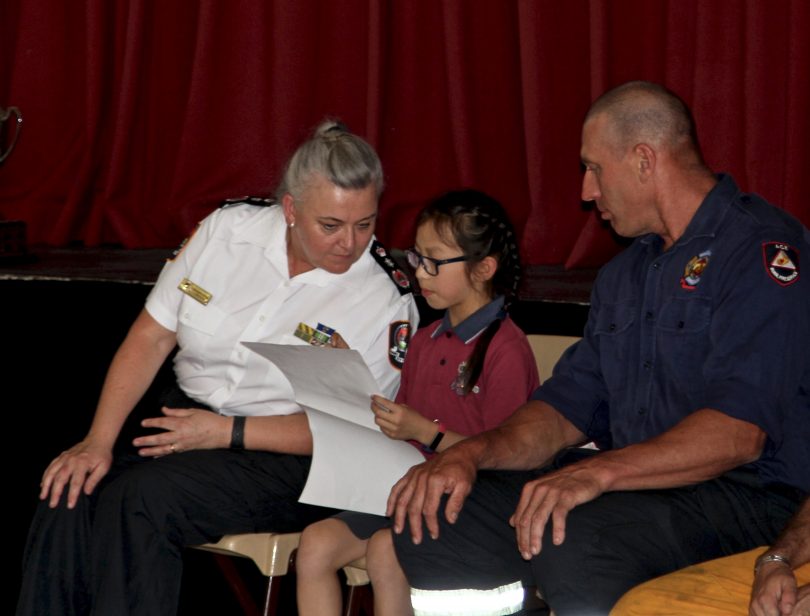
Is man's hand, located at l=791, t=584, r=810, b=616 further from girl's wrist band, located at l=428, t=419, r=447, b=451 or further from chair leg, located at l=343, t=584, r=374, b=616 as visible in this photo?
chair leg, located at l=343, t=584, r=374, b=616

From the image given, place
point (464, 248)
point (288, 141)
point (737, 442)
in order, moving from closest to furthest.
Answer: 1. point (737, 442)
2. point (464, 248)
3. point (288, 141)

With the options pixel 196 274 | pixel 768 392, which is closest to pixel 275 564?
pixel 196 274

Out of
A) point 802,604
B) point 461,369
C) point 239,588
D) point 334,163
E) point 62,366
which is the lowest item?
point 239,588

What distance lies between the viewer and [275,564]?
2359 millimetres

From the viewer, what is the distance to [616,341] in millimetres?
2195

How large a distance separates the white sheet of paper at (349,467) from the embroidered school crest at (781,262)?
787mm

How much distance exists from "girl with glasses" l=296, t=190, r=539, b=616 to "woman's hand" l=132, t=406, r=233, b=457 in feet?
0.97

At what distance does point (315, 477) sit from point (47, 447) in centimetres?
141

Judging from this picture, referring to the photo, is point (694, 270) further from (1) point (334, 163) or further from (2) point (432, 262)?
(1) point (334, 163)

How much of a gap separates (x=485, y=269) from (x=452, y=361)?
218 mm

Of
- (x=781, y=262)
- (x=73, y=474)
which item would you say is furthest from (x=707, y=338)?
(x=73, y=474)

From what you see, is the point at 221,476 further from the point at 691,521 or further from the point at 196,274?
the point at 691,521

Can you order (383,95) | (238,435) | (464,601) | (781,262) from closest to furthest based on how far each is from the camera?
(781,262) → (464,601) → (238,435) → (383,95)

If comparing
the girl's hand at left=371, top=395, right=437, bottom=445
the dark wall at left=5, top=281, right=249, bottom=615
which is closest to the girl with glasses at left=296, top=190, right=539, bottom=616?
the girl's hand at left=371, top=395, right=437, bottom=445
